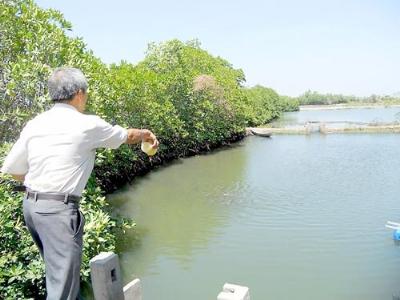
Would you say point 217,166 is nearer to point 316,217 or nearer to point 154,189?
point 154,189

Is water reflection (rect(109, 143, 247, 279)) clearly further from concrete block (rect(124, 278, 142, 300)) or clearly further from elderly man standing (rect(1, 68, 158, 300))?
elderly man standing (rect(1, 68, 158, 300))

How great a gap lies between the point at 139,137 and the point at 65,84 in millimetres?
466

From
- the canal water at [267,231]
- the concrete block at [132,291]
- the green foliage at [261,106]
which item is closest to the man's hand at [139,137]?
the concrete block at [132,291]

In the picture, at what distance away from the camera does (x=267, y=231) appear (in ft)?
27.9

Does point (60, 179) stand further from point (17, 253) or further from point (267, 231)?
point (267, 231)

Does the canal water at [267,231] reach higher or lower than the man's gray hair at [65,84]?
lower

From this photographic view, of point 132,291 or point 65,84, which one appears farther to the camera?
point 132,291

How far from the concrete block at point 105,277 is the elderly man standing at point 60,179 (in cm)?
11

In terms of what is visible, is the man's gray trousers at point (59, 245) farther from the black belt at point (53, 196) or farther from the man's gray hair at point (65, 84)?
the man's gray hair at point (65, 84)

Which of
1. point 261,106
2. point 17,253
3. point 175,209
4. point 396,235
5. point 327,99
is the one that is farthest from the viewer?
point 327,99

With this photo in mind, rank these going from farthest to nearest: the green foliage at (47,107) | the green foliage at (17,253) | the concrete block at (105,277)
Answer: the green foliage at (47,107) → the green foliage at (17,253) → the concrete block at (105,277)

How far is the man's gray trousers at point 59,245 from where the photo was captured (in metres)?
1.98

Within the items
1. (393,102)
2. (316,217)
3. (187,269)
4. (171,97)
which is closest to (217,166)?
(171,97)

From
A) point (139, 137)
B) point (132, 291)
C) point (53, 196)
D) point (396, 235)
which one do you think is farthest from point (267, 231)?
point (53, 196)
